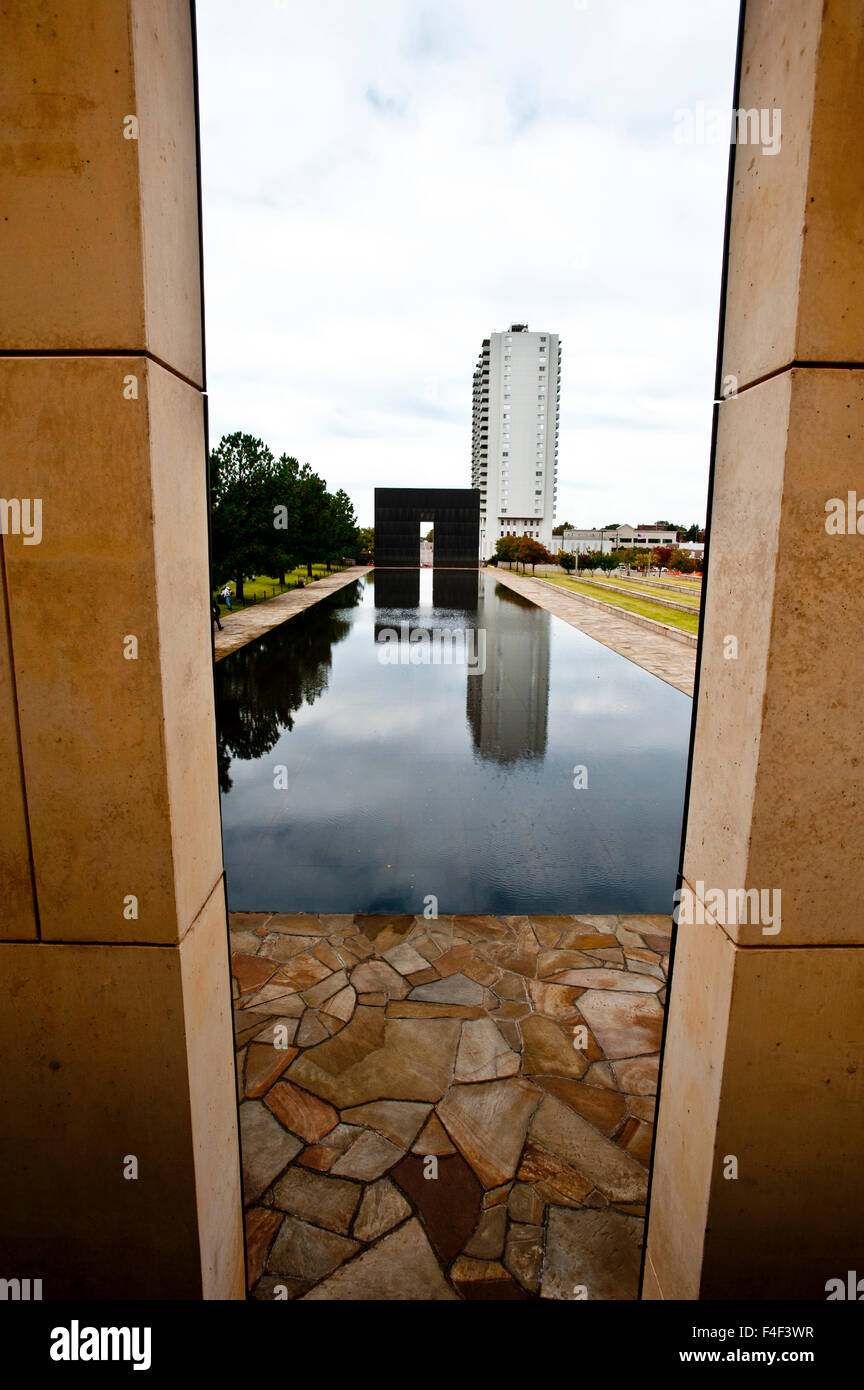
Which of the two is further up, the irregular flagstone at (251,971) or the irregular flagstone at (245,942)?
the irregular flagstone at (245,942)

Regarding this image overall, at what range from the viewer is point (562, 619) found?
27.9m

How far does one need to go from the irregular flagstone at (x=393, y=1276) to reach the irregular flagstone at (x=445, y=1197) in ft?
0.28

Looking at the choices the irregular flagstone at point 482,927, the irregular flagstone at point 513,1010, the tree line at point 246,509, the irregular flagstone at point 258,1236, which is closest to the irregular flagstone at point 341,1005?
the irregular flagstone at point 513,1010

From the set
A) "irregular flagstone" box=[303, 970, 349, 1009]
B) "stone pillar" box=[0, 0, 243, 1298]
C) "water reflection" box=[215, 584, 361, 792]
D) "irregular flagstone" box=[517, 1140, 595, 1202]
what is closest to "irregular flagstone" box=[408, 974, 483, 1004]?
"irregular flagstone" box=[303, 970, 349, 1009]

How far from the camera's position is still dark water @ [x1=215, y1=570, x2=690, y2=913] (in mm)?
6555

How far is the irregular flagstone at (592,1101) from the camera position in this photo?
4039mm

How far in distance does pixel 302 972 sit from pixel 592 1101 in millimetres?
2248

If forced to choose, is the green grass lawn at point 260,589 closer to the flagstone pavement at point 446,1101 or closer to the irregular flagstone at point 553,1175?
the flagstone pavement at point 446,1101

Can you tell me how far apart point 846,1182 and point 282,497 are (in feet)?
92.8

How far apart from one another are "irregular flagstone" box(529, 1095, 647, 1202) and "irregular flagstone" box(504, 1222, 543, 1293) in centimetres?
45

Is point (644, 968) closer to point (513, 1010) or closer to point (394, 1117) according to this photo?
point (513, 1010)

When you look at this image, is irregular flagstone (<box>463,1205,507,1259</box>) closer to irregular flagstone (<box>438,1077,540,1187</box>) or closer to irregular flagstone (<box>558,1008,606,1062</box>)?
irregular flagstone (<box>438,1077,540,1187</box>)

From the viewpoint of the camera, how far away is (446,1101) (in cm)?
414

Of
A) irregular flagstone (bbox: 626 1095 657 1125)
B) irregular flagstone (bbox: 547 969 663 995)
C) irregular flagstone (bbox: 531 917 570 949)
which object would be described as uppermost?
irregular flagstone (bbox: 531 917 570 949)
